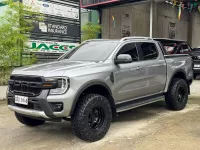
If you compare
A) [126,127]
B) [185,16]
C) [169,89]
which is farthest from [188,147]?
[185,16]

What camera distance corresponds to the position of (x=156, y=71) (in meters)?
5.85

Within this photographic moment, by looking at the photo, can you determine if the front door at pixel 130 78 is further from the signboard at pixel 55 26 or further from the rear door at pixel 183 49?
the signboard at pixel 55 26

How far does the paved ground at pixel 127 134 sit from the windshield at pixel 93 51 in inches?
54.3

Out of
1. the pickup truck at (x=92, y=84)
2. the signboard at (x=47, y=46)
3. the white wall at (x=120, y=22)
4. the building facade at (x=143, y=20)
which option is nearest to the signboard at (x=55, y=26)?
the signboard at (x=47, y=46)

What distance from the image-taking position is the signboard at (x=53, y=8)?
11320mm

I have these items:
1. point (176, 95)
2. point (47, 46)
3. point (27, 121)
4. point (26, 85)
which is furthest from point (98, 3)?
point (26, 85)

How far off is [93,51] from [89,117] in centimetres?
148

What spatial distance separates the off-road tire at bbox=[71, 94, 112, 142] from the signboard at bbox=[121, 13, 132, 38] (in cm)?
1236

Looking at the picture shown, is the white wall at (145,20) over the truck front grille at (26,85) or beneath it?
over

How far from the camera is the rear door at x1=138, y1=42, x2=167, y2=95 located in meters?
5.65

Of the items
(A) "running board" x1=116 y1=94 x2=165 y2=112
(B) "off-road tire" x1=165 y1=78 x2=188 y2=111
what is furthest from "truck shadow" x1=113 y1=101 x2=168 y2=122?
(A) "running board" x1=116 y1=94 x2=165 y2=112

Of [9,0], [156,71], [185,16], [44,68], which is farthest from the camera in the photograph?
[185,16]

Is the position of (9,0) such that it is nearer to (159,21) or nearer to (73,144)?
(73,144)

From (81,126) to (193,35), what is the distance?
21622 mm
